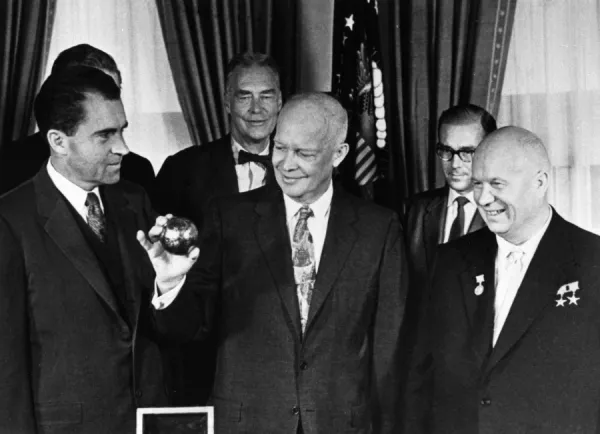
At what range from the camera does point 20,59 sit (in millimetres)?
6215

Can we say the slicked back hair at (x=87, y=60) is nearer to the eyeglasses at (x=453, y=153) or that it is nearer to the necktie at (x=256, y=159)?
the necktie at (x=256, y=159)

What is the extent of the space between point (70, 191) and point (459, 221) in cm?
178

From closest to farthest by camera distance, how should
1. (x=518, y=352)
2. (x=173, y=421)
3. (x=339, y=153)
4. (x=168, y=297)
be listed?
(x=173, y=421), (x=168, y=297), (x=518, y=352), (x=339, y=153)

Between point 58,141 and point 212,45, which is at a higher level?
point 212,45

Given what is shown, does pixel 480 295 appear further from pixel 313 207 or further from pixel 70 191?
pixel 70 191

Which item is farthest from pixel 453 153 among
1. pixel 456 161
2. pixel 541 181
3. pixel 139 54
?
pixel 139 54

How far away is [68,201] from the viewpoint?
3.86 metres

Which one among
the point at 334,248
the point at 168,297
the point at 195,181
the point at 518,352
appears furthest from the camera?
the point at 195,181

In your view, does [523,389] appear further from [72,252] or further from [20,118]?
[20,118]

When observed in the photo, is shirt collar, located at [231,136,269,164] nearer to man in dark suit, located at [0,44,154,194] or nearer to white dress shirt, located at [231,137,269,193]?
white dress shirt, located at [231,137,269,193]

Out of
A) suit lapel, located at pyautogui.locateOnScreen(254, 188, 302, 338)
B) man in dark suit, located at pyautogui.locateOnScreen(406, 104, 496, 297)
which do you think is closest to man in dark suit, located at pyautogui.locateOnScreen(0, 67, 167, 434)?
suit lapel, located at pyautogui.locateOnScreen(254, 188, 302, 338)

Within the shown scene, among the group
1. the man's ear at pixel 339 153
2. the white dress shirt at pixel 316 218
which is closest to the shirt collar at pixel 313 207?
the white dress shirt at pixel 316 218

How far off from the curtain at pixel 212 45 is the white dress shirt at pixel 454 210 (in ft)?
5.77

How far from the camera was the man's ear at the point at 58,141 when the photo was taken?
3.87 metres
